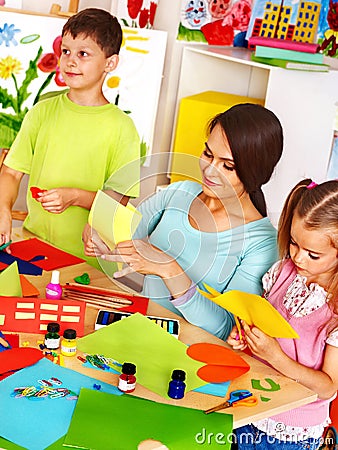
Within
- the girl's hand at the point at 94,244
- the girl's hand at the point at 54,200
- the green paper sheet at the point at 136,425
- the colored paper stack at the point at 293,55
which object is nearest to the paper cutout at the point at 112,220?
the girl's hand at the point at 94,244

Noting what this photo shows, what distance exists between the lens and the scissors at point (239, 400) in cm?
135

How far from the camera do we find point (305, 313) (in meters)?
1.61

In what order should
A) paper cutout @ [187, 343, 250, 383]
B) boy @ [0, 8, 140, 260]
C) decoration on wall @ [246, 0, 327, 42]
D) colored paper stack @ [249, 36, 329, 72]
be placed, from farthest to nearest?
decoration on wall @ [246, 0, 327, 42], colored paper stack @ [249, 36, 329, 72], boy @ [0, 8, 140, 260], paper cutout @ [187, 343, 250, 383]

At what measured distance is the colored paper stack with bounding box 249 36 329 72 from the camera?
2.66 metres

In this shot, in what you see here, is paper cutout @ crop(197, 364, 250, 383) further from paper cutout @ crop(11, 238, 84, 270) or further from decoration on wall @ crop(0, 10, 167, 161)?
decoration on wall @ crop(0, 10, 167, 161)

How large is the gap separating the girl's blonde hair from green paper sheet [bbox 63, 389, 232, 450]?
43 centimetres

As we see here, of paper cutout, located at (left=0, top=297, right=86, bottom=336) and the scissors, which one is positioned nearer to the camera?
the scissors

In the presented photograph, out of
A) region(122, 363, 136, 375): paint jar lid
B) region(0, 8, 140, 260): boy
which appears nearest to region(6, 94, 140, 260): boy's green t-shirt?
region(0, 8, 140, 260): boy

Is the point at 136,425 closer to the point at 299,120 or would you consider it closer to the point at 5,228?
the point at 5,228

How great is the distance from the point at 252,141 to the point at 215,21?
5.24 feet

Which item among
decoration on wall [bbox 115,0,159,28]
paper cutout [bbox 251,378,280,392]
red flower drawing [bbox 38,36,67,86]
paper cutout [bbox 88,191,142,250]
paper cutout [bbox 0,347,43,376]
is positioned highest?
decoration on wall [bbox 115,0,159,28]

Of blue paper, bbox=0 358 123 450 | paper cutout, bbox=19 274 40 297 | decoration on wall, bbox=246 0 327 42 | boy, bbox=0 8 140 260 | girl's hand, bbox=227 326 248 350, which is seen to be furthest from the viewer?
decoration on wall, bbox=246 0 327 42

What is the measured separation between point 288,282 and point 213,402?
399mm

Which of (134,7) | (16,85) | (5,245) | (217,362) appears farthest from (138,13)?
(217,362)
